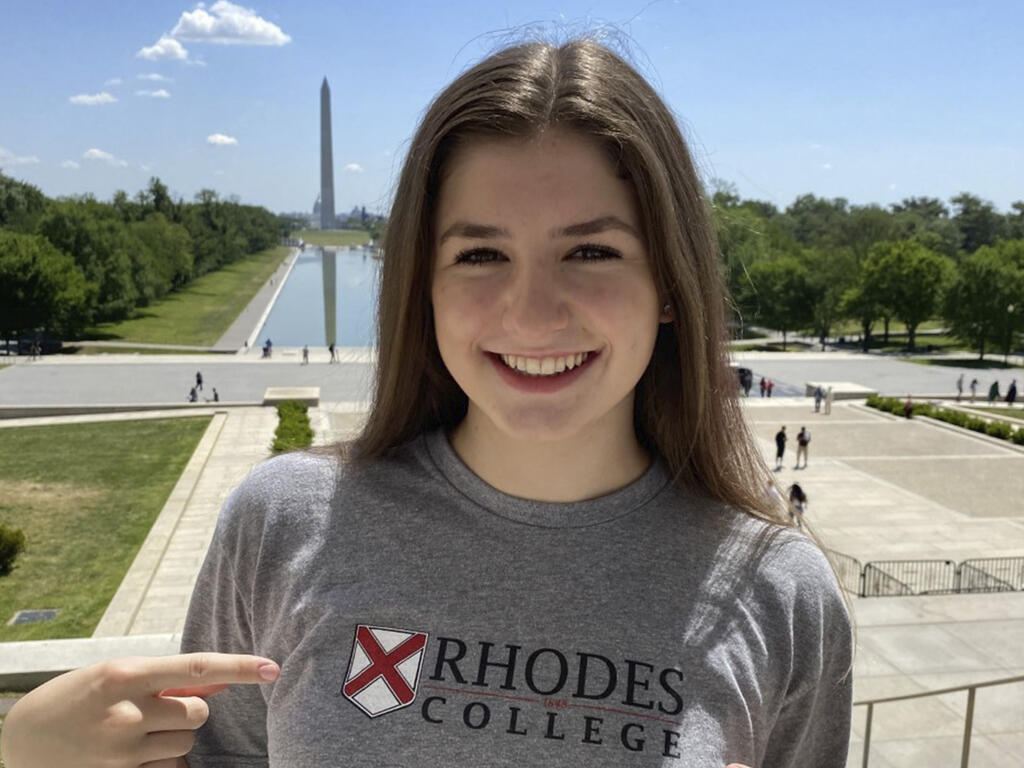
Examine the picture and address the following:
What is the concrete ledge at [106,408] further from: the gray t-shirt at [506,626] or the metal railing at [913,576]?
the gray t-shirt at [506,626]

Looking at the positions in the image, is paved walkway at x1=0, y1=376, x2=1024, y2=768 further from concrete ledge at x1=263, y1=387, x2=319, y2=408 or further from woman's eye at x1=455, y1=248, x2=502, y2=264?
woman's eye at x1=455, y1=248, x2=502, y2=264

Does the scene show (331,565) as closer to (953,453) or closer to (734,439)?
(734,439)

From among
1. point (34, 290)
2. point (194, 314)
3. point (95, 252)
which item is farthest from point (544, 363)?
point (194, 314)

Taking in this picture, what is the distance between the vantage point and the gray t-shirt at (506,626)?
61.5 inches

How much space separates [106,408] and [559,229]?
2736cm

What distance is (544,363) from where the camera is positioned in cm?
171

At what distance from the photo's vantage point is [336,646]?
1.64 metres

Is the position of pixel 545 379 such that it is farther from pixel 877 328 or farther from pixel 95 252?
pixel 877 328

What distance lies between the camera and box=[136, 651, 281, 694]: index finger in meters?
1.46

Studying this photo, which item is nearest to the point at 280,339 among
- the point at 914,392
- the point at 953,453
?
the point at 914,392

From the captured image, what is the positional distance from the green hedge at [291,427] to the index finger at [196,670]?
17763 mm

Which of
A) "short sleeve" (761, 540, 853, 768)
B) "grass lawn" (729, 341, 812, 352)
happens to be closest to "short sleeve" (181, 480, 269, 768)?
"short sleeve" (761, 540, 853, 768)

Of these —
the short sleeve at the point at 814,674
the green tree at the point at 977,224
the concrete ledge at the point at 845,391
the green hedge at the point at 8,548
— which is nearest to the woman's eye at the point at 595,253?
the short sleeve at the point at 814,674

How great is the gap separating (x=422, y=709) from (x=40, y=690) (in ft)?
2.06
